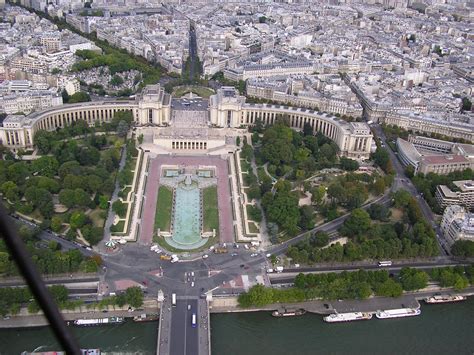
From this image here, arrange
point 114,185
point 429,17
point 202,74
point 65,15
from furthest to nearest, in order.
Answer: point 429,17 < point 65,15 < point 202,74 < point 114,185

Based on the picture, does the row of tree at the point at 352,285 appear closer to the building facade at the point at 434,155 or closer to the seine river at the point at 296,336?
the seine river at the point at 296,336

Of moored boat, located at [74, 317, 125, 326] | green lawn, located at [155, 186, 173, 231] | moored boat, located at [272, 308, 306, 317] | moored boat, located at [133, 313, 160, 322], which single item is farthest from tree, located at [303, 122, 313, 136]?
moored boat, located at [74, 317, 125, 326]

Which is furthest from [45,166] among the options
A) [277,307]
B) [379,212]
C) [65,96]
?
[379,212]

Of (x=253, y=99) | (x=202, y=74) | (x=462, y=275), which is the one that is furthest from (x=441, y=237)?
(x=202, y=74)

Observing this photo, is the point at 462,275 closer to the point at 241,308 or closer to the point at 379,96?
the point at 241,308

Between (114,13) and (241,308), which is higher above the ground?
(114,13)

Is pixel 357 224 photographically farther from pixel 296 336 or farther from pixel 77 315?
pixel 77 315

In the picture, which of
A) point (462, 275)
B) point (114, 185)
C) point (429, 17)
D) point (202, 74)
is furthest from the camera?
point (429, 17)
